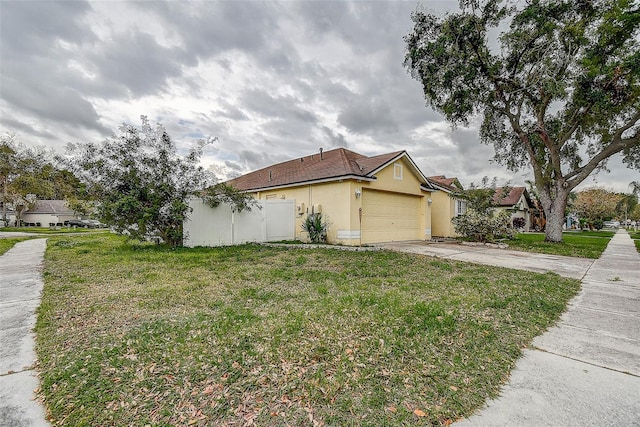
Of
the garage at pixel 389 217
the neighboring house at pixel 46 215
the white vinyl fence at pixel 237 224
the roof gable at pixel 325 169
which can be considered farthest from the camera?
the neighboring house at pixel 46 215

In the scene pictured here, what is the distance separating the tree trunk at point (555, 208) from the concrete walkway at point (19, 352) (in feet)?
60.7

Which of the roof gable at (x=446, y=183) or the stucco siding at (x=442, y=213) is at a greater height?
the roof gable at (x=446, y=183)

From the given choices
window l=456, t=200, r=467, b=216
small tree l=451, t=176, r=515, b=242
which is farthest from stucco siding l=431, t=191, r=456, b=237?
small tree l=451, t=176, r=515, b=242

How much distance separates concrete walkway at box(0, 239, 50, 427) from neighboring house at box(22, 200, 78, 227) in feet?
153

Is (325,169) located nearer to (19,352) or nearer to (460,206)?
(460,206)

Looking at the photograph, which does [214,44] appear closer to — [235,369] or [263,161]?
[235,369]

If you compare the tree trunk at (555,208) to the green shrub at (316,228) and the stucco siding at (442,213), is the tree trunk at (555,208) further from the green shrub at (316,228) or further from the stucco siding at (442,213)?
the green shrub at (316,228)

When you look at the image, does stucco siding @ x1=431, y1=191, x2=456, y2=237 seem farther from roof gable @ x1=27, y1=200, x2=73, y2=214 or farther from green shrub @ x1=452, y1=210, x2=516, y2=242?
roof gable @ x1=27, y1=200, x2=73, y2=214

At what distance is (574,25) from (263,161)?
67.4ft

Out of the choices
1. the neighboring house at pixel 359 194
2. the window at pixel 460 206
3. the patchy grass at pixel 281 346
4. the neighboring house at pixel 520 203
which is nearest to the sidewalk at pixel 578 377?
the patchy grass at pixel 281 346

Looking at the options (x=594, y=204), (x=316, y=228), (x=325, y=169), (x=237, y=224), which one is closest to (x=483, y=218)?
(x=325, y=169)

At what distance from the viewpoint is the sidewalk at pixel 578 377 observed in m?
2.02

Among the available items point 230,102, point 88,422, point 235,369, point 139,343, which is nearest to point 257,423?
point 235,369

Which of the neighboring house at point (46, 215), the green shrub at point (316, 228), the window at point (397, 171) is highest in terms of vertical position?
the window at point (397, 171)
